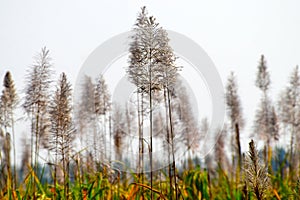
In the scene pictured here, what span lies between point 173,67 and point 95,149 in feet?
8.27

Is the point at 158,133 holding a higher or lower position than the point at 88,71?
lower

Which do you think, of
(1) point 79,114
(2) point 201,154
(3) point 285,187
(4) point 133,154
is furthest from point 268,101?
(1) point 79,114

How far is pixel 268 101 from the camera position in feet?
27.5

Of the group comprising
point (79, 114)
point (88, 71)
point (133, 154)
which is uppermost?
point (88, 71)

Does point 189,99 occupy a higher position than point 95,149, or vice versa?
point 189,99

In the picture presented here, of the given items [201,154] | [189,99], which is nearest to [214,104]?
[189,99]

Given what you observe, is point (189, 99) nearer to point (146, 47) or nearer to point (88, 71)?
point (88, 71)

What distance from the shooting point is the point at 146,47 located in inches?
122

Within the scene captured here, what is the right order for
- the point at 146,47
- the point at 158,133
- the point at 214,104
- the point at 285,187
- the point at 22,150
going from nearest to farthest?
1. the point at 146,47
2. the point at 285,187
3. the point at 214,104
4. the point at 158,133
5. the point at 22,150

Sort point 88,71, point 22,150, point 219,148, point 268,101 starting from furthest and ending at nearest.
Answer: point 22,150
point 219,148
point 268,101
point 88,71

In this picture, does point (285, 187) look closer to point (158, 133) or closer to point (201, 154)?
point (158, 133)

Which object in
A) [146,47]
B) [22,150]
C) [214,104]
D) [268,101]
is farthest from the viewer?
[22,150]

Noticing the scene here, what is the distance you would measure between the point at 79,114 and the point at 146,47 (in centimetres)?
276

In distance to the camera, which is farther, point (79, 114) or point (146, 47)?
point (79, 114)
